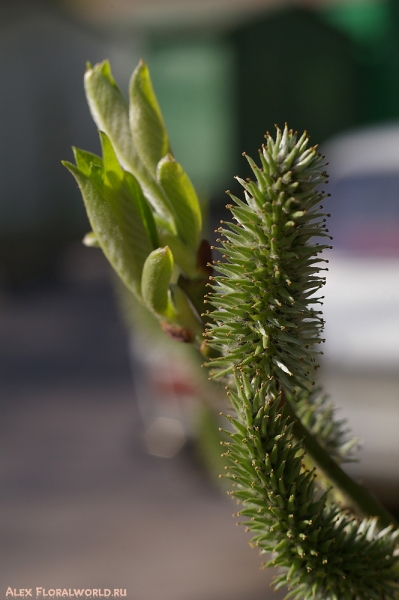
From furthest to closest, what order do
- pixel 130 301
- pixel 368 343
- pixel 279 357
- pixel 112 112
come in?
pixel 368 343, pixel 130 301, pixel 112 112, pixel 279 357

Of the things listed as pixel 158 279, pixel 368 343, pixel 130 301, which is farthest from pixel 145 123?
pixel 368 343

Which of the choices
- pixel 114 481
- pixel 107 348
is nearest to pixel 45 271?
pixel 107 348

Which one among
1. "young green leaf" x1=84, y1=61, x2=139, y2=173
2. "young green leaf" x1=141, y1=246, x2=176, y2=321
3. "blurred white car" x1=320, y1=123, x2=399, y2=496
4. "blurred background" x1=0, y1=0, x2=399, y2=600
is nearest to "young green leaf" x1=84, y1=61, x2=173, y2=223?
"young green leaf" x1=84, y1=61, x2=139, y2=173

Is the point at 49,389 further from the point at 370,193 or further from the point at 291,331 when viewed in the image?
the point at 291,331

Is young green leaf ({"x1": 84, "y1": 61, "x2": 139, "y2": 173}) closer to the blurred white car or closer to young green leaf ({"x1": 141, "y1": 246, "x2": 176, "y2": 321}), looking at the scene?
young green leaf ({"x1": 141, "y1": 246, "x2": 176, "y2": 321})

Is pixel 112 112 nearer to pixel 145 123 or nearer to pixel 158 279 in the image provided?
pixel 145 123

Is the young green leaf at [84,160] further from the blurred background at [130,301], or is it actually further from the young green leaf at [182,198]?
the blurred background at [130,301]
